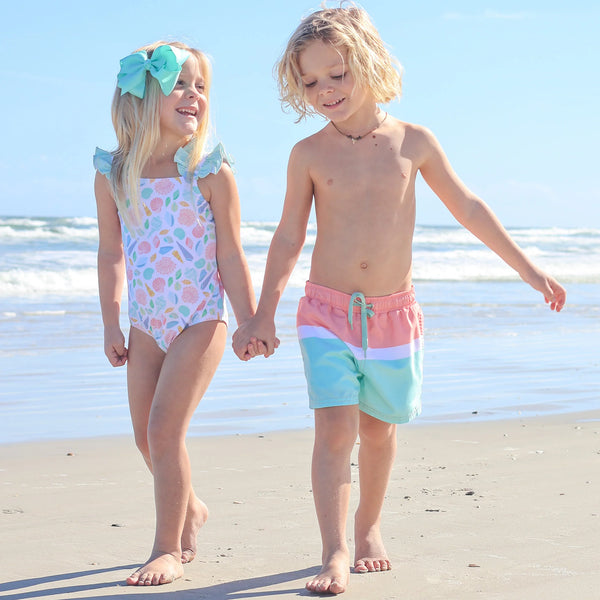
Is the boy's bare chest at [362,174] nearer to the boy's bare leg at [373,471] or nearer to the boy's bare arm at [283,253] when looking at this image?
the boy's bare arm at [283,253]

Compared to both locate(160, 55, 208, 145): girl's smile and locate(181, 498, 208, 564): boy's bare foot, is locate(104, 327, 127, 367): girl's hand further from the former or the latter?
locate(160, 55, 208, 145): girl's smile

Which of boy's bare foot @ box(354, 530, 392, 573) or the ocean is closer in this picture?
boy's bare foot @ box(354, 530, 392, 573)

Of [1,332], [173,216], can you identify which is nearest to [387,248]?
[173,216]

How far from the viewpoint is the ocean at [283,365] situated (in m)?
5.97

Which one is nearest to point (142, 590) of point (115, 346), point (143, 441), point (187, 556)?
point (187, 556)

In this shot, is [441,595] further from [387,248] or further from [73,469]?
[73,469]

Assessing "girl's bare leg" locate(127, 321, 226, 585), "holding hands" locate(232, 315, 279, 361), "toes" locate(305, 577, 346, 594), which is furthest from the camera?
"holding hands" locate(232, 315, 279, 361)

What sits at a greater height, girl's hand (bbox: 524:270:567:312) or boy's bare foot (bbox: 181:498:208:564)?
girl's hand (bbox: 524:270:567:312)

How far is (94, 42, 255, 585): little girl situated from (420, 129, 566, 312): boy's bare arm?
2.43ft

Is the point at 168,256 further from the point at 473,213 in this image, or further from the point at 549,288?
the point at 549,288

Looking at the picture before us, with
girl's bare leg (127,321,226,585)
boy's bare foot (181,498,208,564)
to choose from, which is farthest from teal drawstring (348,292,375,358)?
boy's bare foot (181,498,208,564)

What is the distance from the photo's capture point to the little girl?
3.27 meters

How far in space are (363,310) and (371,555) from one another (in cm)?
86

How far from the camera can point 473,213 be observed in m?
3.57
